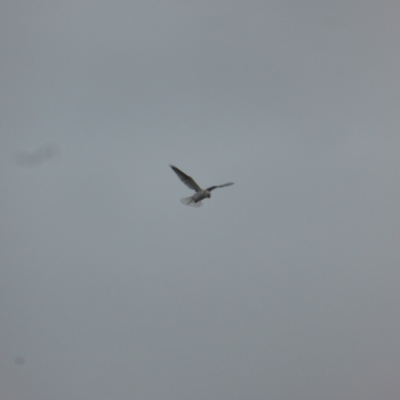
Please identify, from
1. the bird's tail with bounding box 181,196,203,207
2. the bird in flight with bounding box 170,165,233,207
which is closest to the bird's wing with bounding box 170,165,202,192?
the bird in flight with bounding box 170,165,233,207

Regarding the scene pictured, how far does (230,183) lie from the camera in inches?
478

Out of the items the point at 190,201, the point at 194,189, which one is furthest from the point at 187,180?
the point at 190,201

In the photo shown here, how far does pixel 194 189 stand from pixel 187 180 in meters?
0.30

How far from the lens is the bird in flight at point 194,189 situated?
12.2 metres

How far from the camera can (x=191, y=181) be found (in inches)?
483

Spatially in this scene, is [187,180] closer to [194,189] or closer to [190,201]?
[194,189]

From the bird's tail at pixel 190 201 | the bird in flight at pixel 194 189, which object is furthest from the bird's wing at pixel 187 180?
the bird's tail at pixel 190 201

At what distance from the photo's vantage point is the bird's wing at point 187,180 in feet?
39.8

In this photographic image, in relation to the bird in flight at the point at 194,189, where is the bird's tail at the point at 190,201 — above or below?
below

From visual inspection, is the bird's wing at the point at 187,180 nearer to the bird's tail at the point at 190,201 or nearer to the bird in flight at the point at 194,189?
the bird in flight at the point at 194,189

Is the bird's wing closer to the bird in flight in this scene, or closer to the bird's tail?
the bird in flight

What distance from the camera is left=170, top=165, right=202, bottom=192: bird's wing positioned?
12141mm

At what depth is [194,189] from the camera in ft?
40.9

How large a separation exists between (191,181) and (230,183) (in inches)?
32.7
